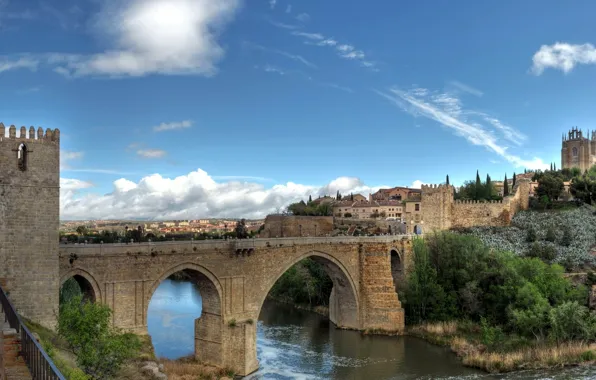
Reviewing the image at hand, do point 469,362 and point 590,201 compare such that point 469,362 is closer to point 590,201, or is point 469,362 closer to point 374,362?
point 374,362

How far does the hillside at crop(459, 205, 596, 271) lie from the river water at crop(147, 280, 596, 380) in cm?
1413

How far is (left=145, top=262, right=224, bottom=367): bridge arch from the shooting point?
77.7 feet

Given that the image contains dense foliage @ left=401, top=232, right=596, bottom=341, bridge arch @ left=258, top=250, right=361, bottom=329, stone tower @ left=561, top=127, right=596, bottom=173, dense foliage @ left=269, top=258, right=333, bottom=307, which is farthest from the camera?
stone tower @ left=561, top=127, right=596, bottom=173

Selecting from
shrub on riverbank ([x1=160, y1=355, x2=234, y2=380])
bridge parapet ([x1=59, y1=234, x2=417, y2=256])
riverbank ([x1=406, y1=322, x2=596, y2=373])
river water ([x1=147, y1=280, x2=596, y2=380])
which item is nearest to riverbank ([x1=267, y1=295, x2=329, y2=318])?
river water ([x1=147, y1=280, x2=596, y2=380])

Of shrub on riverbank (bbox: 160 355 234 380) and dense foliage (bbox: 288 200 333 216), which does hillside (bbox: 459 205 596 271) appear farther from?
dense foliage (bbox: 288 200 333 216)

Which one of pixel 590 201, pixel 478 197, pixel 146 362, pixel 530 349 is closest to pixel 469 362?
pixel 530 349

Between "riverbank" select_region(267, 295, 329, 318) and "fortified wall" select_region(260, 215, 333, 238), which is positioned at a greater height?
"fortified wall" select_region(260, 215, 333, 238)

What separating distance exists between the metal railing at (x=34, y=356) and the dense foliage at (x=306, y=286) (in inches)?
1199

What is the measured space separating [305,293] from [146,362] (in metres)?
23.6

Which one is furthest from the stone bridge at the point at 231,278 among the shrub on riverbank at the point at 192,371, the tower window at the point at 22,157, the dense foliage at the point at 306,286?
the dense foliage at the point at 306,286

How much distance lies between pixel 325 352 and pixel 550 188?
35039 mm

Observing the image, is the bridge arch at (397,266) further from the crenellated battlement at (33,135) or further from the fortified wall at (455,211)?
the crenellated battlement at (33,135)

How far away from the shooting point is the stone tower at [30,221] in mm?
14977

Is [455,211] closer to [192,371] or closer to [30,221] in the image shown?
[192,371]
